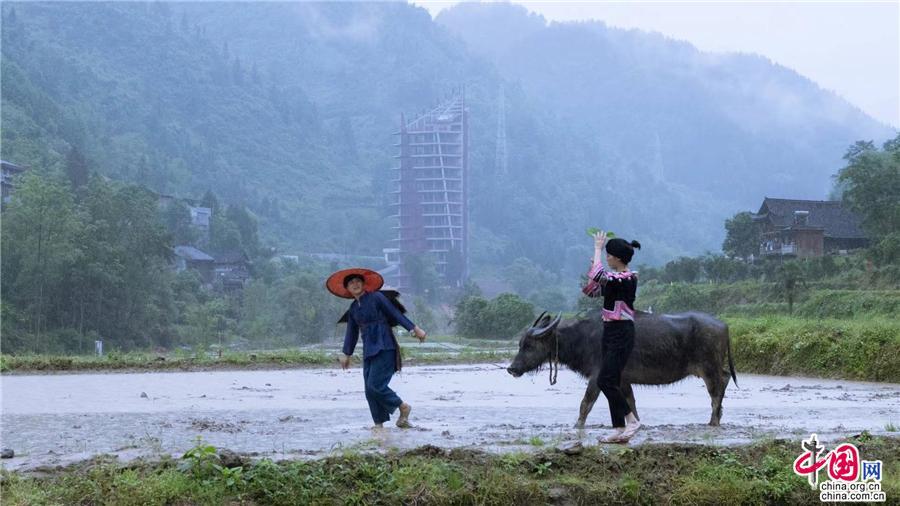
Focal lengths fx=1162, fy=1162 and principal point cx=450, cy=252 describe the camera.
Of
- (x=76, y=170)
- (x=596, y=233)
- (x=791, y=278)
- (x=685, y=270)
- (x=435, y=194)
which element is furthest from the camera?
(x=435, y=194)

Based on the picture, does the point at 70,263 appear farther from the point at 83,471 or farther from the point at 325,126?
the point at 325,126

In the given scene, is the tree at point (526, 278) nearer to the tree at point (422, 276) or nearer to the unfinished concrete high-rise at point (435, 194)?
the unfinished concrete high-rise at point (435, 194)

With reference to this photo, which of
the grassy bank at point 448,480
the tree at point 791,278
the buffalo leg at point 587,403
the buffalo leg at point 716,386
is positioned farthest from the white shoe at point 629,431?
the tree at point 791,278

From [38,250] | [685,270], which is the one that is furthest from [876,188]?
[38,250]

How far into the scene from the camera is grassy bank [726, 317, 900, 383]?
18250mm

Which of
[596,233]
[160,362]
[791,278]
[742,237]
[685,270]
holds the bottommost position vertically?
[160,362]

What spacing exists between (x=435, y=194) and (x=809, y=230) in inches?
3516

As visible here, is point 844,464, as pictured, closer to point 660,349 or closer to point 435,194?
point 660,349

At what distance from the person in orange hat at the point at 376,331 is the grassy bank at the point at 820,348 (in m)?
10.7

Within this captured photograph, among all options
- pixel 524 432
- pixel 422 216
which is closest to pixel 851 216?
pixel 524 432

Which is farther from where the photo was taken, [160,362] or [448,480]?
[160,362]

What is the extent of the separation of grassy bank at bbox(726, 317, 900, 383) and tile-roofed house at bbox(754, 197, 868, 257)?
32758 millimetres

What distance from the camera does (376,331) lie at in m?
10.1

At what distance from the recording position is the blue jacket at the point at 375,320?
10.1 metres
